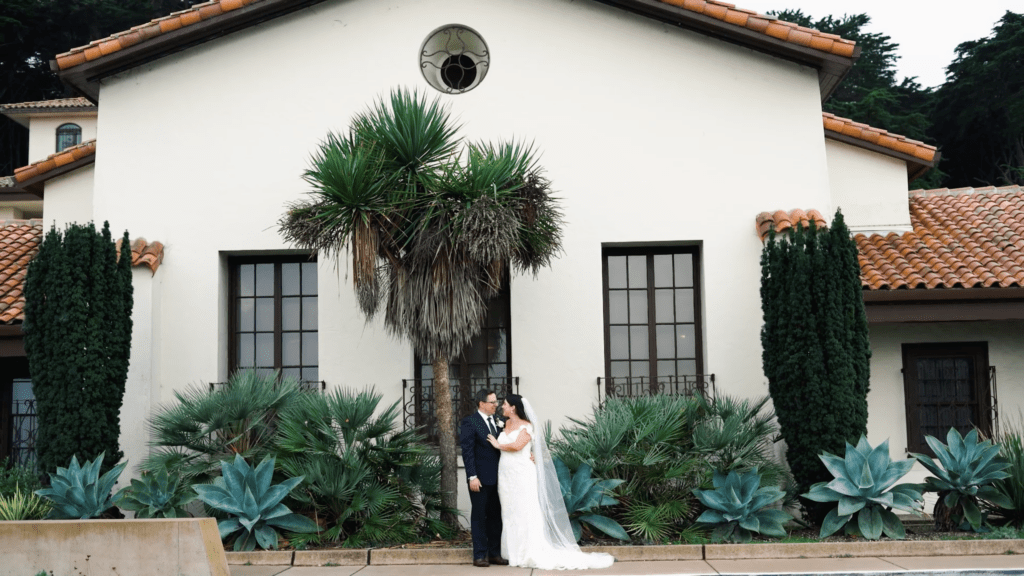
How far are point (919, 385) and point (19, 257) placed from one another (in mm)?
12368

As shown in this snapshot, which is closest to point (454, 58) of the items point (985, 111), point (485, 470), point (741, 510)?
point (485, 470)

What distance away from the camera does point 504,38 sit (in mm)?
12758

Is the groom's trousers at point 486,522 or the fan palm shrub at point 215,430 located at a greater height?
the fan palm shrub at point 215,430

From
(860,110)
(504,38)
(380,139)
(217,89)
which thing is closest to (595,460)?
(380,139)

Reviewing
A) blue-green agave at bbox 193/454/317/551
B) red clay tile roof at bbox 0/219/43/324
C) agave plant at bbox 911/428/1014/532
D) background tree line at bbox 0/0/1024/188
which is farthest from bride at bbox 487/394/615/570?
background tree line at bbox 0/0/1024/188

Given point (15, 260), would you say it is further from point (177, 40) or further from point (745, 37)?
point (745, 37)

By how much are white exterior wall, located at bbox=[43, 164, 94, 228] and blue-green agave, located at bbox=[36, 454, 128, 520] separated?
15.7 feet

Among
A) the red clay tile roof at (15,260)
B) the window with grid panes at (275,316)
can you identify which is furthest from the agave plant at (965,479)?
the red clay tile roof at (15,260)

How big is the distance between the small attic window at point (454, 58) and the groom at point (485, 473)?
185 inches

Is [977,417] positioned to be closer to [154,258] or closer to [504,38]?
[504,38]

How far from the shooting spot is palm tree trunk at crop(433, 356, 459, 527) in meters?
10.9

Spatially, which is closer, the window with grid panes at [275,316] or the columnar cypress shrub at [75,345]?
the columnar cypress shrub at [75,345]

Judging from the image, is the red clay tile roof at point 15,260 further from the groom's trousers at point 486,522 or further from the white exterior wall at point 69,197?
the groom's trousers at point 486,522

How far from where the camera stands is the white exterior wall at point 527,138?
12.3 metres
